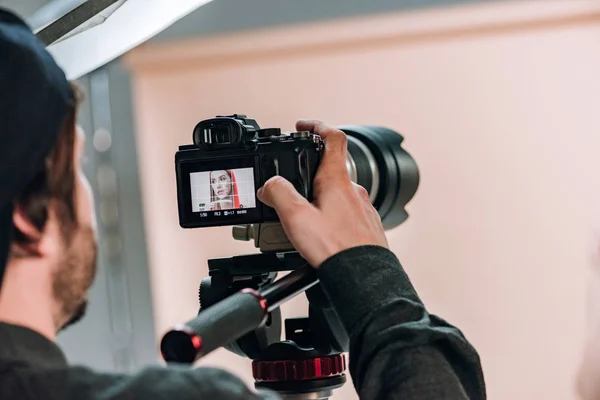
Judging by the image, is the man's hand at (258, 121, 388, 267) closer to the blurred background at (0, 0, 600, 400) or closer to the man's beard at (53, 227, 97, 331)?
the man's beard at (53, 227, 97, 331)

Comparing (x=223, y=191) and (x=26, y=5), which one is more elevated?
(x=26, y=5)

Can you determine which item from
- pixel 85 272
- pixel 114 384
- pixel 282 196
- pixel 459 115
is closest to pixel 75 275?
pixel 85 272

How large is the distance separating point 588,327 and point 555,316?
63 mm

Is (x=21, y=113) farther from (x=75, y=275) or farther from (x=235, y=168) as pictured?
(x=235, y=168)

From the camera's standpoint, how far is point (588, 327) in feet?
4.82

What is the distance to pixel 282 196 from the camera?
0.73 meters

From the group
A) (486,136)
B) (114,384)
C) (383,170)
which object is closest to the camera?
(114,384)

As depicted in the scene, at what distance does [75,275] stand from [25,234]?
0.05 m

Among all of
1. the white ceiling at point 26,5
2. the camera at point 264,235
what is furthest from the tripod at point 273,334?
the white ceiling at point 26,5

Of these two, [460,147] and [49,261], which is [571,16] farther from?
[49,261]

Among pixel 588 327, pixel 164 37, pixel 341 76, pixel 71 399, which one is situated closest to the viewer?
pixel 71 399

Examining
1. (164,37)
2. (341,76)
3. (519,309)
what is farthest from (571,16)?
(164,37)

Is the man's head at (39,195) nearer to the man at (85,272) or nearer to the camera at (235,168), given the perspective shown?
the man at (85,272)

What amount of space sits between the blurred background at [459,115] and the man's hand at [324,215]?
2.75ft
